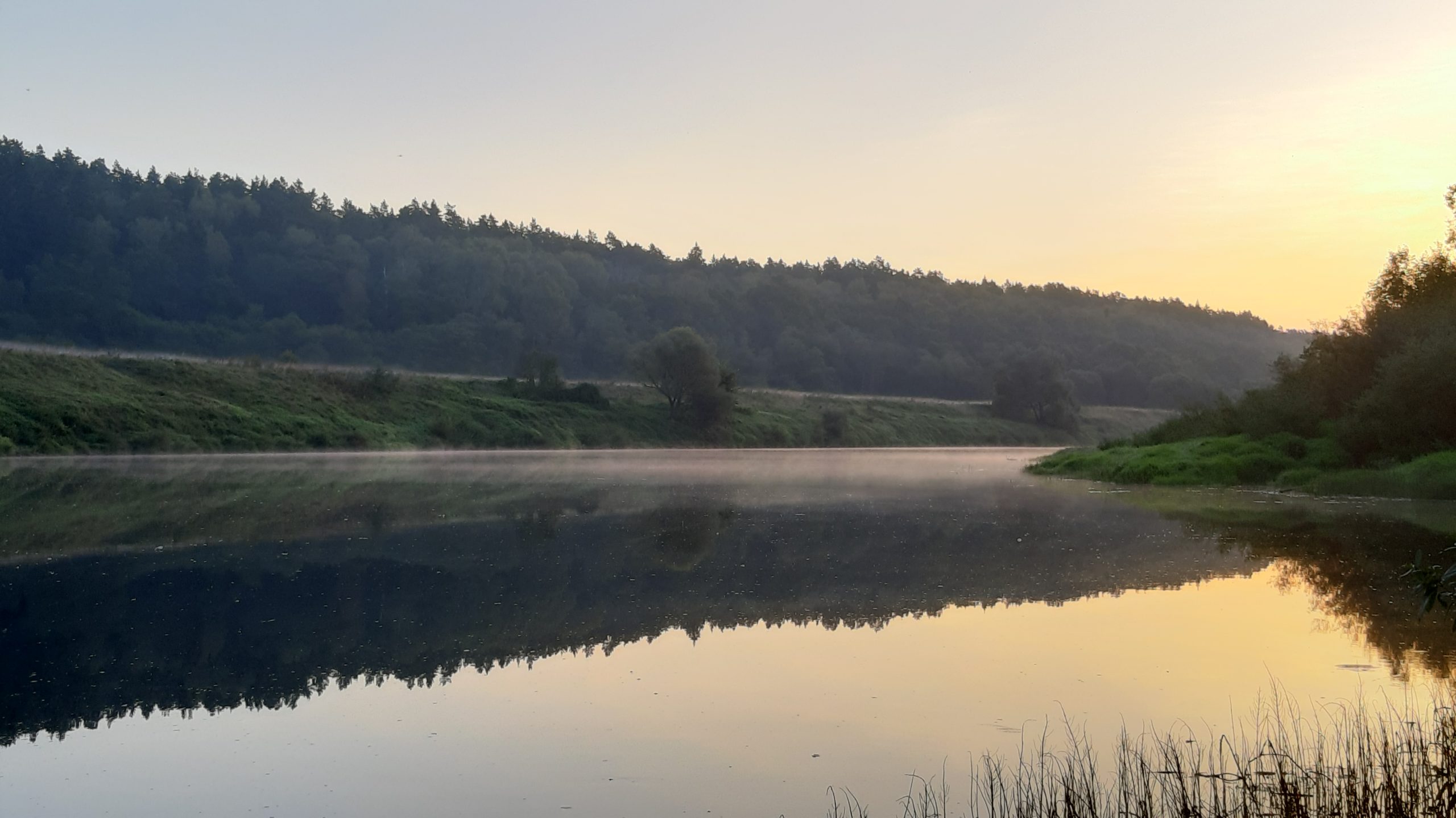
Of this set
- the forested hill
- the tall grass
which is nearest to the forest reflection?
the tall grass

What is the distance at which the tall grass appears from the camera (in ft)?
18.5

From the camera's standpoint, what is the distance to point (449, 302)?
392 feet

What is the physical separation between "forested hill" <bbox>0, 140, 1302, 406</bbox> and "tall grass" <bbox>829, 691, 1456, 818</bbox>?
89239mm

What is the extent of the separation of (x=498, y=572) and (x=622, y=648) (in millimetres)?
4830

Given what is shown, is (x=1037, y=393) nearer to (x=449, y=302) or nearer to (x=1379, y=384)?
(x=449, y=302)

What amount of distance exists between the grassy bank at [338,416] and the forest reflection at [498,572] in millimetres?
21919

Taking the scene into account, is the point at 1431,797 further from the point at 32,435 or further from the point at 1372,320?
the point at 32,435

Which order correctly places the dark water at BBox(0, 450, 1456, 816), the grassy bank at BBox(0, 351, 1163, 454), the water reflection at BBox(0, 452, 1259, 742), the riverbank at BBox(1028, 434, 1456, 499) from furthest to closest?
1. the grassy bank at BBox(0, 351, 1163, 454)
2. the riverbank at BBox(1028, 434, 1456, 499)
3. the water reflection at BBox(0, 452, 1259, 742)
4. the dark water at BBox(0, 450, 1456, 816)

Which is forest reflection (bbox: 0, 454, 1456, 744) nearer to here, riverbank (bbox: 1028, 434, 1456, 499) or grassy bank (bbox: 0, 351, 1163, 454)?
riverbank (bbox: 1028, 434, 1456, 499)

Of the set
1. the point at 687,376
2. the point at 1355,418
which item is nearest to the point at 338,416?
the point at 687,376

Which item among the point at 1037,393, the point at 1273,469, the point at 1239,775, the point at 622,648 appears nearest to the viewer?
the point at 1239,775

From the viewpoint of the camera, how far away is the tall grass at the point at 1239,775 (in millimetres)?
5652

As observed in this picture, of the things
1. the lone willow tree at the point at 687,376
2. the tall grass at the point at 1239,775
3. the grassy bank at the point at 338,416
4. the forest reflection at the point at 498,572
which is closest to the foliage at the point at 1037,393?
the grassy bank at the point at 338,416

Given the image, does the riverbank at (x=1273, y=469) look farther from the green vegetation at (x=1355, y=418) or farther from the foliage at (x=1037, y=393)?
the foliage at (x=1037, y=393)
